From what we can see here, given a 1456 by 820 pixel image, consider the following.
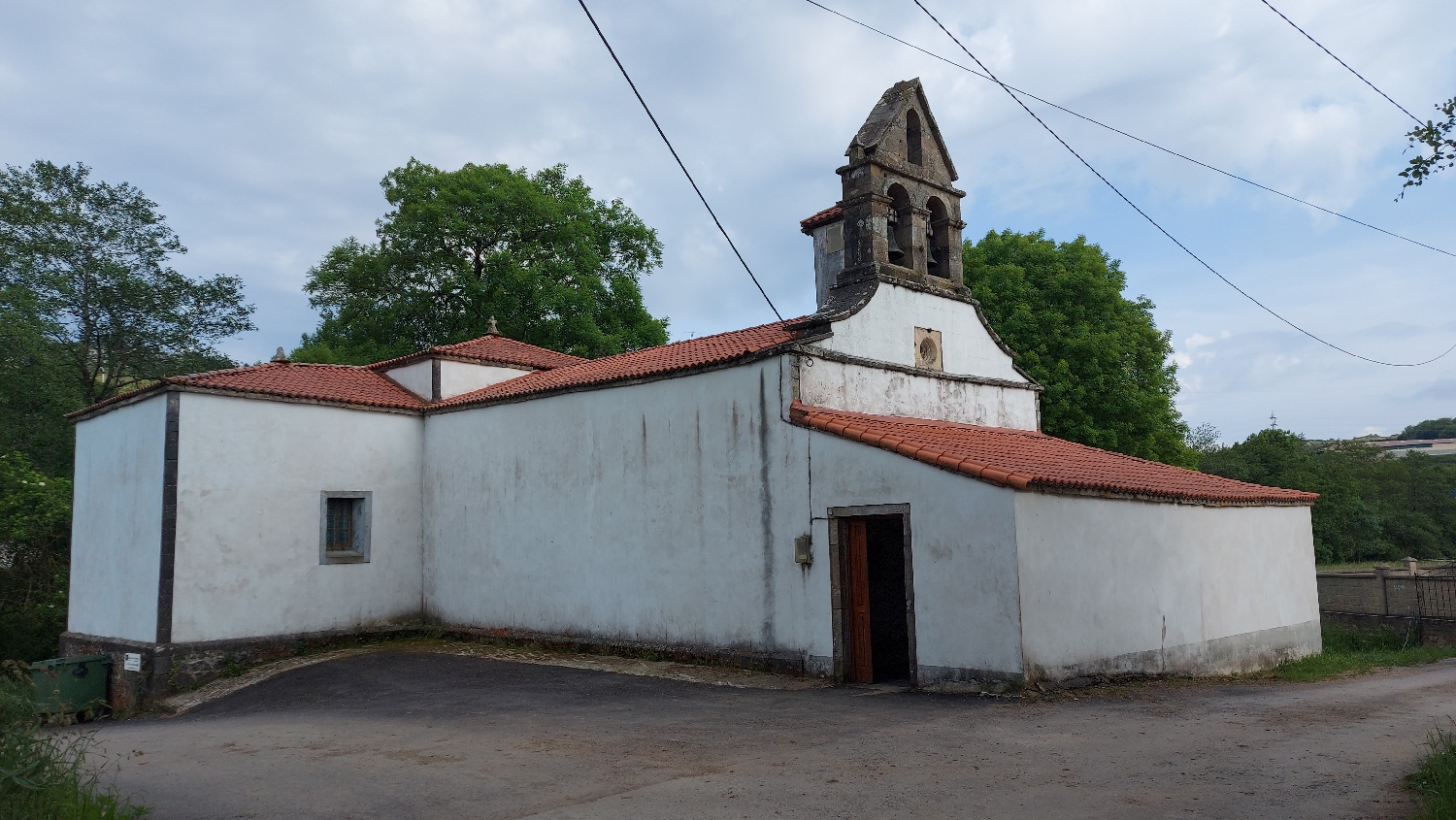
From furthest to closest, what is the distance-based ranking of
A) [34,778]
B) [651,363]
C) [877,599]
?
[651,363] → [877,599] → [34,778]

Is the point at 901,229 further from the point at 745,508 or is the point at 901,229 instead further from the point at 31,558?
the point at 31,558

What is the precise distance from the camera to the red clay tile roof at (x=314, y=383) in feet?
51.2

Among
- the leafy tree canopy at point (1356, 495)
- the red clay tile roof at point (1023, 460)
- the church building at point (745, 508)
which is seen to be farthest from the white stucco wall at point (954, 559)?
the leafy tree canopy at point (1356, 495)

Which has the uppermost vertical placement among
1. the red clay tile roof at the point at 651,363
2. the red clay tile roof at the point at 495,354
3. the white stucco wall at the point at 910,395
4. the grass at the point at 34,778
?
the red clay tile roof at the point at 495,354

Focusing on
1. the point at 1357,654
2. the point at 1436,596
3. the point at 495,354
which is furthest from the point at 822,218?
the point at 1436,596

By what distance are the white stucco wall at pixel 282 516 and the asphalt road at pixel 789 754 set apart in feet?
11.1

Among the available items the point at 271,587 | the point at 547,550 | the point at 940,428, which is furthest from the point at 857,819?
the point at 271,587

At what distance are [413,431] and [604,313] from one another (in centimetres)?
1354

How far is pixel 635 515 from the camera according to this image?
14.2 m

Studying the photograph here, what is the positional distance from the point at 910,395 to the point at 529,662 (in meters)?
6.84

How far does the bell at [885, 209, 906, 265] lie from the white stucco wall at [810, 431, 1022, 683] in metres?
4.16

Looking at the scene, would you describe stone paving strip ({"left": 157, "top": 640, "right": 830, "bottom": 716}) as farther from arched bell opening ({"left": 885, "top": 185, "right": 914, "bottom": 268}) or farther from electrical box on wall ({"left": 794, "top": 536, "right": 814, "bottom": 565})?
arched bell opening ({"left": 885, "top": 185, "right": 914, "bottom": 268})

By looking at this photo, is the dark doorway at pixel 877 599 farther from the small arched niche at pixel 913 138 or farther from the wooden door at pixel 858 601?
the small arched niche at pixel 913 138

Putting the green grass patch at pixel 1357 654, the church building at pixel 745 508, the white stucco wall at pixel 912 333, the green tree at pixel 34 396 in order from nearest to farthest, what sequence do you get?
the church building at pixel 745 508
the white stucco wall at pixel 912 333
the green grass patch at pixel 1357 654
the green tree at pixel 34 396
